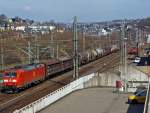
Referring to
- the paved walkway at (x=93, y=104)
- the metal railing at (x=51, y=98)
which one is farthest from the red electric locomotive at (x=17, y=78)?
the paved walkway at (x=93, y=104)

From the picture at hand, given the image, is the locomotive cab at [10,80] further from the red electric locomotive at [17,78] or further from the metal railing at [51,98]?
the metal railing at [51,98]

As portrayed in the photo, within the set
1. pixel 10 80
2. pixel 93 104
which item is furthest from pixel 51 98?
pixel 10 80

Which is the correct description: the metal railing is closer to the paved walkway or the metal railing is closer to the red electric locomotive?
the paved walkway

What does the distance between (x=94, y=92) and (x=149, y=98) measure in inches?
537

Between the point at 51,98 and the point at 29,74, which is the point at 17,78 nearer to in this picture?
the point at 29,74

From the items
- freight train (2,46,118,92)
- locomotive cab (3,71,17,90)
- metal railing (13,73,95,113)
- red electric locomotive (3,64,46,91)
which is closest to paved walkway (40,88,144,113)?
metal railing (13,73,95,113)

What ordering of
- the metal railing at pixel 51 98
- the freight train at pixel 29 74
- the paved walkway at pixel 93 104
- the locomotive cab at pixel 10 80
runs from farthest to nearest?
the freight train at pixel 29 74
the locomotive cab at pixel 10 80
the paved walkway at pixel 93 104
the metal railing at pixel 51 98

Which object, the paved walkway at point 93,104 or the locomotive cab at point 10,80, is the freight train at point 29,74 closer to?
the locomotive cab at point 10,80

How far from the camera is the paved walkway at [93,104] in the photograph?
29578mm

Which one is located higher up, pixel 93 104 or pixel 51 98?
pixel 51 98

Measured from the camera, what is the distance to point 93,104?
33.1 meters

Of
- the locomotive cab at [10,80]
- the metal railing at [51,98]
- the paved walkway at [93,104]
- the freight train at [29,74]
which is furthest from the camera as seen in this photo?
the freight train at [29,74]

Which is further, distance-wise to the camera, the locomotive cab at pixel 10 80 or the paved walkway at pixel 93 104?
the locomotive cab at pixel 10 80

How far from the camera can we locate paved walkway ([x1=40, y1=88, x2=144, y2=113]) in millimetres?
29578
